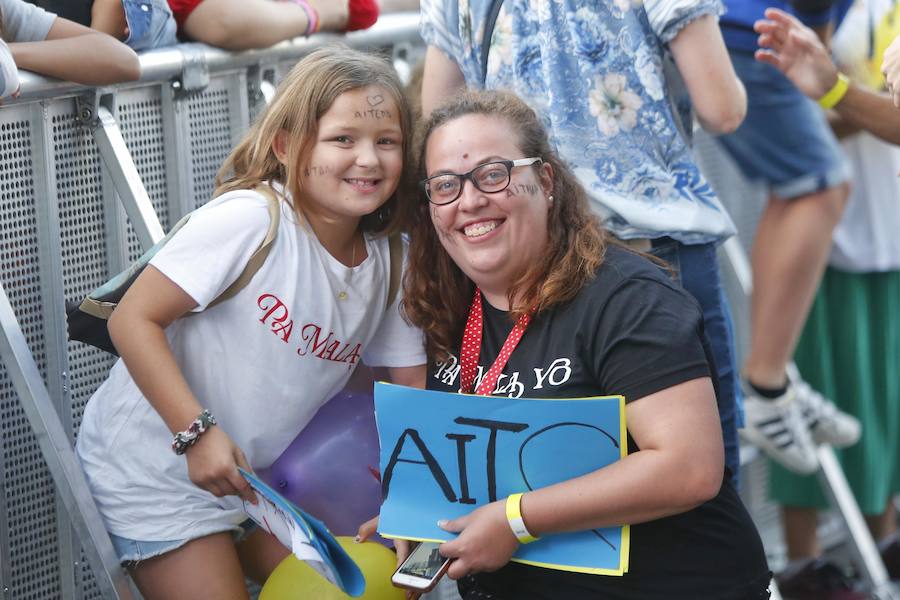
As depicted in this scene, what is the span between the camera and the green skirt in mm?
4344

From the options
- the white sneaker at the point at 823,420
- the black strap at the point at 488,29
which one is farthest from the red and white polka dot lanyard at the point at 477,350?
the white sneaker at the point at 823,420

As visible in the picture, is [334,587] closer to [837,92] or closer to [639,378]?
[639,378]

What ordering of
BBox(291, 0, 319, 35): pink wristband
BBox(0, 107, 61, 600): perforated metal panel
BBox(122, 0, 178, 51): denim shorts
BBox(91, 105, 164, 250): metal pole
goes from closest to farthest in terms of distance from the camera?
BBox(0, 107, 61, 600): perforated metal panel → BBox(91, 105, 164, 250): metal pole → BBox(122, 0, 178, 51): denim shorts → BBox(291, 0, 319, 35): pink wristband

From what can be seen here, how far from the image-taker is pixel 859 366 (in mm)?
4363

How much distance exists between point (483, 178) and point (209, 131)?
38.1 inches

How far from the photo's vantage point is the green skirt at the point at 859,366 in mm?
4344

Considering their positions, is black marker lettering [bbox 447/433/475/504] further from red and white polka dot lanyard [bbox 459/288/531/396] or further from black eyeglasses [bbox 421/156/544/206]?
black eyeglasses [bbox 421/156/544/206]

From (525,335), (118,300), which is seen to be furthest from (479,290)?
(118,300)

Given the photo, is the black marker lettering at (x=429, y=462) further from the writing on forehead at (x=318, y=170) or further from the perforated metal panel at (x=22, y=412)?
the perforated metal panel at (x=22, y=412)

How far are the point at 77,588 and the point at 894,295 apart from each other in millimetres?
2947

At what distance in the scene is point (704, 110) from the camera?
259cm

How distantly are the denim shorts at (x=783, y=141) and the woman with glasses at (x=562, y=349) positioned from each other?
4.64 feet

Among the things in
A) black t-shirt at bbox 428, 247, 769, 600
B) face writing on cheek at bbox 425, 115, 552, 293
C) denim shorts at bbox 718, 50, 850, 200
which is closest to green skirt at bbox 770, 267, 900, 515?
denim shorts at bbox 718, 50, 850, 200

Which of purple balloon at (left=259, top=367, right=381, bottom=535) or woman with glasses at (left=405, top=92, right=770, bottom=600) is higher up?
woman with glasses at (left=405, top=92, right=770, bottom=600)
